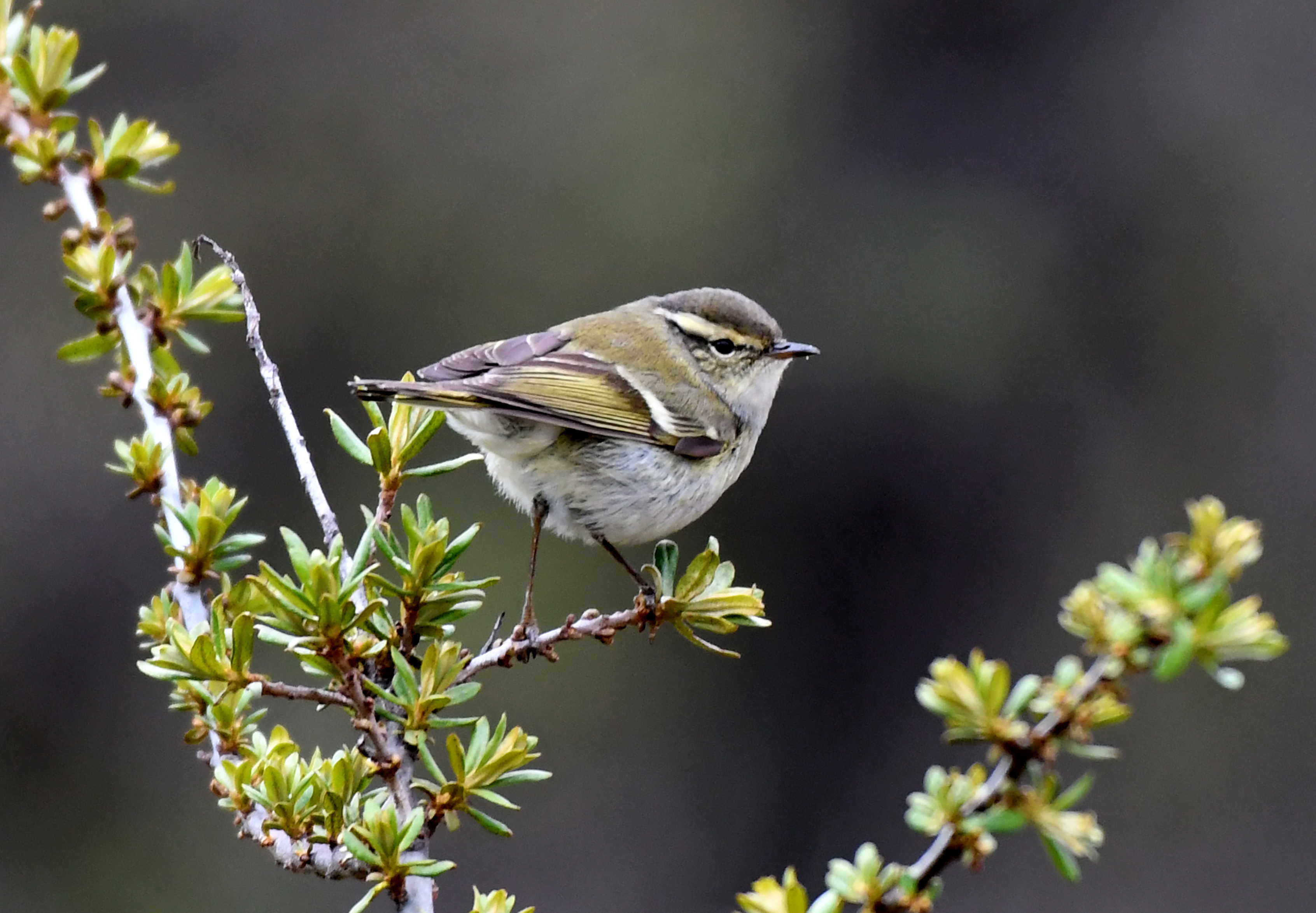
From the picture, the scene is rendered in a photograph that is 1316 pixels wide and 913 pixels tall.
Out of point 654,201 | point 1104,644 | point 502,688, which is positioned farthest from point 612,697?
point 1104,644

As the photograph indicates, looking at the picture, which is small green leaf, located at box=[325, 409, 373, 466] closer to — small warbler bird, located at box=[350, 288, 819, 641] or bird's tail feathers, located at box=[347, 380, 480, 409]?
bird's tail feathers, located at box=[347, 380, 480, 409]

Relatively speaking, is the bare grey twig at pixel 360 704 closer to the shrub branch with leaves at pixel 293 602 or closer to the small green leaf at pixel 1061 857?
the shrub branch with leaves at pixel 293 602

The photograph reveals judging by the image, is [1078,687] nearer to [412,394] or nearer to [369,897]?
[369,897]

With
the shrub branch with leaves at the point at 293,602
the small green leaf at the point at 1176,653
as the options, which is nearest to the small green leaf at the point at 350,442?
the shrub branch with leaves at the point at 293,602

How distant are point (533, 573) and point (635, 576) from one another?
22cm

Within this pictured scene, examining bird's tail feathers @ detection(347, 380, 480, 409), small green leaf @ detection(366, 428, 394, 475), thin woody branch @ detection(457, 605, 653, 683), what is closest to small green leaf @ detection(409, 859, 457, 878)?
thin woody branch @ detection(457, 605, 653, 683)

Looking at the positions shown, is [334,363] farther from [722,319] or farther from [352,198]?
[722,319]

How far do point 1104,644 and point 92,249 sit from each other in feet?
4.42

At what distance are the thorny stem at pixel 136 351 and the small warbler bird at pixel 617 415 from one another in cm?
73

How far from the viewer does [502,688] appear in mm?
5797

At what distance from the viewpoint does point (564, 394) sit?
2766mm

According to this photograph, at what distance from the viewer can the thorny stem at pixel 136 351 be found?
→ 1.60 meters

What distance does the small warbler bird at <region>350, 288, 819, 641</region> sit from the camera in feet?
8.69

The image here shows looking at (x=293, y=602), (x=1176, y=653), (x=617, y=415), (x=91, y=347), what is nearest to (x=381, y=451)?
(x=293, y=602)
